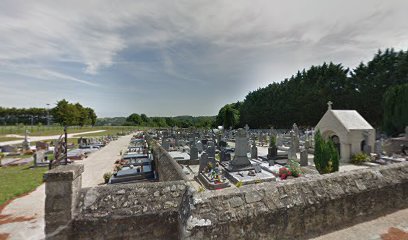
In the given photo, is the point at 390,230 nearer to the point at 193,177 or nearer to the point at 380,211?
the point at 380,211

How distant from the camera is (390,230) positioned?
4.00m

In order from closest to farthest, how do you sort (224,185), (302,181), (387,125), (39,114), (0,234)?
1. (302,181)
2. (0,234)
3. (224,185)
4. (387,125)
5. (39,114)

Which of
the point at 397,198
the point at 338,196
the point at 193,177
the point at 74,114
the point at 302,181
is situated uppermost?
the point at 74,114

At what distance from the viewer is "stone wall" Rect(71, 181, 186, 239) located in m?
A: 3.39

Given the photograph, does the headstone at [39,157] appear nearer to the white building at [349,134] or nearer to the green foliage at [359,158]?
the white building at [349,134]

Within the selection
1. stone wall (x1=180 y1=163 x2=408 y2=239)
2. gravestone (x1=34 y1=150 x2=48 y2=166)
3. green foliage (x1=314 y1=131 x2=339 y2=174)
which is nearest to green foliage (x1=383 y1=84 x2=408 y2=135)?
green foliage (x1=314 y1=131 x2=339 y2=174)

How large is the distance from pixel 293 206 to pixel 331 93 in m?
49.4

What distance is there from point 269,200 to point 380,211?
328 cm

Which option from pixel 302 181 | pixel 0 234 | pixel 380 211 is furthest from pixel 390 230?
pixel 0 234

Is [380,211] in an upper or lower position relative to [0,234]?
upper

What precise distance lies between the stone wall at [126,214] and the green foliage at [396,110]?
37.5 metres

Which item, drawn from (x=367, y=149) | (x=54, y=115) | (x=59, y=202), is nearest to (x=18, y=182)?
(x=59, y=202)

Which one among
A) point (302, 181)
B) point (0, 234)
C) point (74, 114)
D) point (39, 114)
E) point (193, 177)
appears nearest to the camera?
point (302, 181)

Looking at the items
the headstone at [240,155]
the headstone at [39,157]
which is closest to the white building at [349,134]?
the headstone at [240,155]
